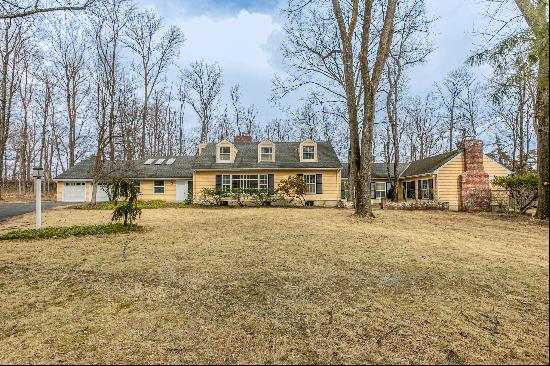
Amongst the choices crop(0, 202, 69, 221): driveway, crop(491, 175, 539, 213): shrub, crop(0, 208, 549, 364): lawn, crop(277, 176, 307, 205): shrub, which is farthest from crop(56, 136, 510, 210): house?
crop(0, 208, 549, 364): lawn

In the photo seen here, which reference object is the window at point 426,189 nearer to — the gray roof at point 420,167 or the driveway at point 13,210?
the gray roof at point 420,167

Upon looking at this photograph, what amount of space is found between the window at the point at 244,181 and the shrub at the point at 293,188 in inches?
68.4

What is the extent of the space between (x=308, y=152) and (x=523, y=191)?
39.0 ft

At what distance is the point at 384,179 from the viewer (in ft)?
85.4

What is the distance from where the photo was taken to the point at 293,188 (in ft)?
61.3

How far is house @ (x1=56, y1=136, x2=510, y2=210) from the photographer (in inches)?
689

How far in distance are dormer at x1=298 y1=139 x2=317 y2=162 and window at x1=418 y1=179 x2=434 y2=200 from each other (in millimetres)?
7387

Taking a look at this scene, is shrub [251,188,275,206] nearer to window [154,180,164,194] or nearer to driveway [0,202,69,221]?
window [154,180,164,194]

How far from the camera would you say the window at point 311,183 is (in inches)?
803

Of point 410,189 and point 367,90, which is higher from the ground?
point 367,90

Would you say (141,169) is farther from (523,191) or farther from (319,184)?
(523,191)

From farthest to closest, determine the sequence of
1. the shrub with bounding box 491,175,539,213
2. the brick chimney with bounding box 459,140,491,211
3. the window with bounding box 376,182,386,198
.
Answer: the window with bounding box 376,182,386,198 → the brick chimney with bounding box 459,140,491,211 → the shrub with bounding box 491,175,539,213

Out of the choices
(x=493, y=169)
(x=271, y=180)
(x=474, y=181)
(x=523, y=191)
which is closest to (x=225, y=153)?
(x=271, y=180)

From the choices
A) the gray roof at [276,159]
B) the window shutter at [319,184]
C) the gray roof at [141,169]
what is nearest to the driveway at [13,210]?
the gray roof at [141,169]
